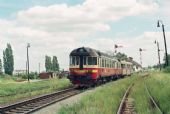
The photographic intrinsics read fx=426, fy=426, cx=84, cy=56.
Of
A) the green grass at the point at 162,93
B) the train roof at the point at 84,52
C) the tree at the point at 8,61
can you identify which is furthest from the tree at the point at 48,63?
the green grass at the point at 162,93

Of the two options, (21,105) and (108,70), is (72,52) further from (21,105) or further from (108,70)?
(21,105)

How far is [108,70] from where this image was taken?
138ft

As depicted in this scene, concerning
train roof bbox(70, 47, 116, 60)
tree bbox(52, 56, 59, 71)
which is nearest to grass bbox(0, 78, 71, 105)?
train roof bbox(70, 47, 116, 60)

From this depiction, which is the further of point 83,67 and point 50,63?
point 50,63

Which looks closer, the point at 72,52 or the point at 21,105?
the point at 21,105

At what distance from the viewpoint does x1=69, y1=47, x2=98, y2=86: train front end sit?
34812 mm

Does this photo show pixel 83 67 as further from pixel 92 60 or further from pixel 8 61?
pixel 8 61

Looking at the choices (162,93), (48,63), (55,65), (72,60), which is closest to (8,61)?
(55,65)

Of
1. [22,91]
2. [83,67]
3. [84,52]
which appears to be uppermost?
[84,52]

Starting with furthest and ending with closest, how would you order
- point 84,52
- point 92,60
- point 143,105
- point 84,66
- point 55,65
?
1. point 55,65
2. point 84,52
3. point 92,60
4. point 84,66
5. point 143,105

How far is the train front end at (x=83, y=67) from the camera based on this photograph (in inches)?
1371

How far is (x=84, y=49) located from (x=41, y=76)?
65.5m

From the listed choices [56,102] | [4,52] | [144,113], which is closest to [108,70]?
[56,102]

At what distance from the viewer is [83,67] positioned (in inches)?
1380
